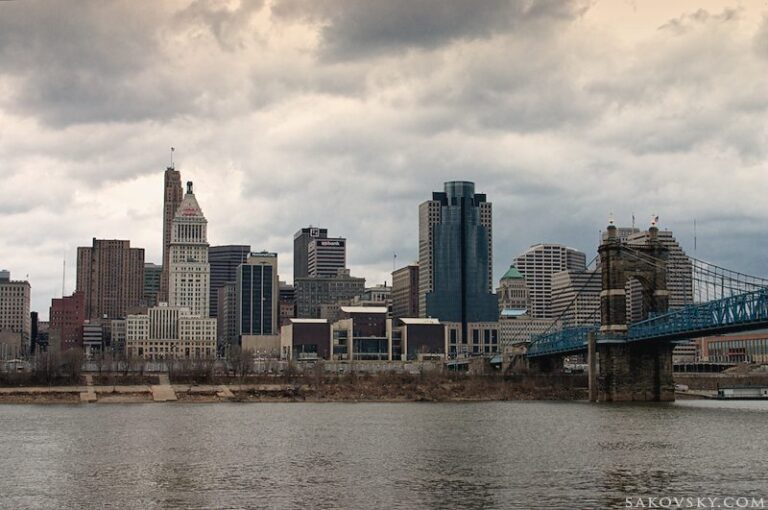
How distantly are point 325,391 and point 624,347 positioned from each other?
49.0 meters

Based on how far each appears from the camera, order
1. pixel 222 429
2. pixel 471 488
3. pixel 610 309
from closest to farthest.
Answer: pixel 471 488, pixel 222 429, pixel 610 309

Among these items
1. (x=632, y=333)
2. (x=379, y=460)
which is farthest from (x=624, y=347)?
(x=379, y=460)

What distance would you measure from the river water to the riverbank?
4345 cm

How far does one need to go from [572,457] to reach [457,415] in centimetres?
5110

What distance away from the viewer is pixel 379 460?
76125 millimetres

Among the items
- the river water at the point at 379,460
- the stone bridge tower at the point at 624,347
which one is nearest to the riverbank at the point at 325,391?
the stone bridge tower at the point at 624,347

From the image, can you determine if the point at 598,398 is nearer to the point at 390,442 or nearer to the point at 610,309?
the point at 610,309

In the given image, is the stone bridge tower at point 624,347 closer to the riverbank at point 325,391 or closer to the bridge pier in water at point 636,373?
the bridge pier in water at point 636,373

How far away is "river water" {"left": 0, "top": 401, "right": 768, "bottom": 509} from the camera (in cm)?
5941

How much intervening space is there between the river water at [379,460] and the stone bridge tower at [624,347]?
103ft

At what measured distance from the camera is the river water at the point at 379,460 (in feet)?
195

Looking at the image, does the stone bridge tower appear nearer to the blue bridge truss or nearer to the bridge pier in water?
the bridge pier in water

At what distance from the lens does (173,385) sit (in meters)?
190

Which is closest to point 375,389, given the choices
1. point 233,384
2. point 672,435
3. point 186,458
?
point 233,384
